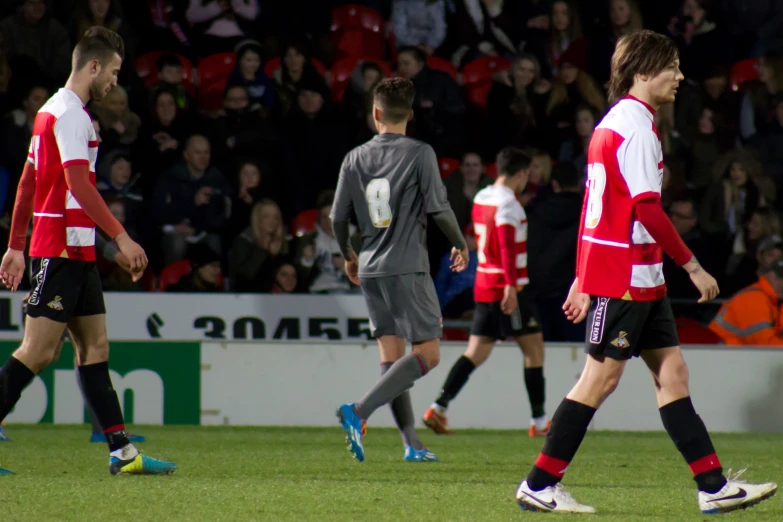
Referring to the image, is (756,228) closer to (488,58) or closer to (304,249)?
(488,58)

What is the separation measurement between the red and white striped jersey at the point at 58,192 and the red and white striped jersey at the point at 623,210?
2.23 metres

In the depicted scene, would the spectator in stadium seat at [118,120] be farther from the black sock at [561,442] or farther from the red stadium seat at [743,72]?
the black sock at [561,442]

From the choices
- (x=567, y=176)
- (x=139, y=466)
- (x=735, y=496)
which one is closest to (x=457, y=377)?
(x=567, y=176)

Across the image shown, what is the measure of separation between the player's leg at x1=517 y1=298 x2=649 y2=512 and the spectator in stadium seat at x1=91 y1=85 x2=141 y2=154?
8156 mm

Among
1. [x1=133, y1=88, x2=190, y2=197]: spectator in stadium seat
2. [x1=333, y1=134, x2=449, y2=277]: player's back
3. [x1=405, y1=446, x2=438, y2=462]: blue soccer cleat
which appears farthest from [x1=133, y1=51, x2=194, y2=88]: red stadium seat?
[x1=405, y1=446, x2=438, y2=462]: blue soccer cleat

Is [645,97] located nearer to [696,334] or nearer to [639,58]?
[639,58]

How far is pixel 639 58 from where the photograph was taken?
4.43m

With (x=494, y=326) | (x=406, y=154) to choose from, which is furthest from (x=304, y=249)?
(x=406, y=154)

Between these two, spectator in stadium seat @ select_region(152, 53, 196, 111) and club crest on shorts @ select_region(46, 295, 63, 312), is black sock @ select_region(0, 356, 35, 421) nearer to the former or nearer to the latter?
club crest on shorts @ select_region(46, 295, 63, 312)

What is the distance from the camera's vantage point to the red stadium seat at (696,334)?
10.3 m

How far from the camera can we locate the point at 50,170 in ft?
17.5

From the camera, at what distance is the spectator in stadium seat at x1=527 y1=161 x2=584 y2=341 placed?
1061cm

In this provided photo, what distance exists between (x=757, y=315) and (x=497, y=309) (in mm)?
2756

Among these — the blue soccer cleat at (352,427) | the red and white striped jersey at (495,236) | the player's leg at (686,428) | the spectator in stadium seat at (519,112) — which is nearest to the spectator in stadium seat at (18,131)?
the spectator in stadium seat at (519,112)
